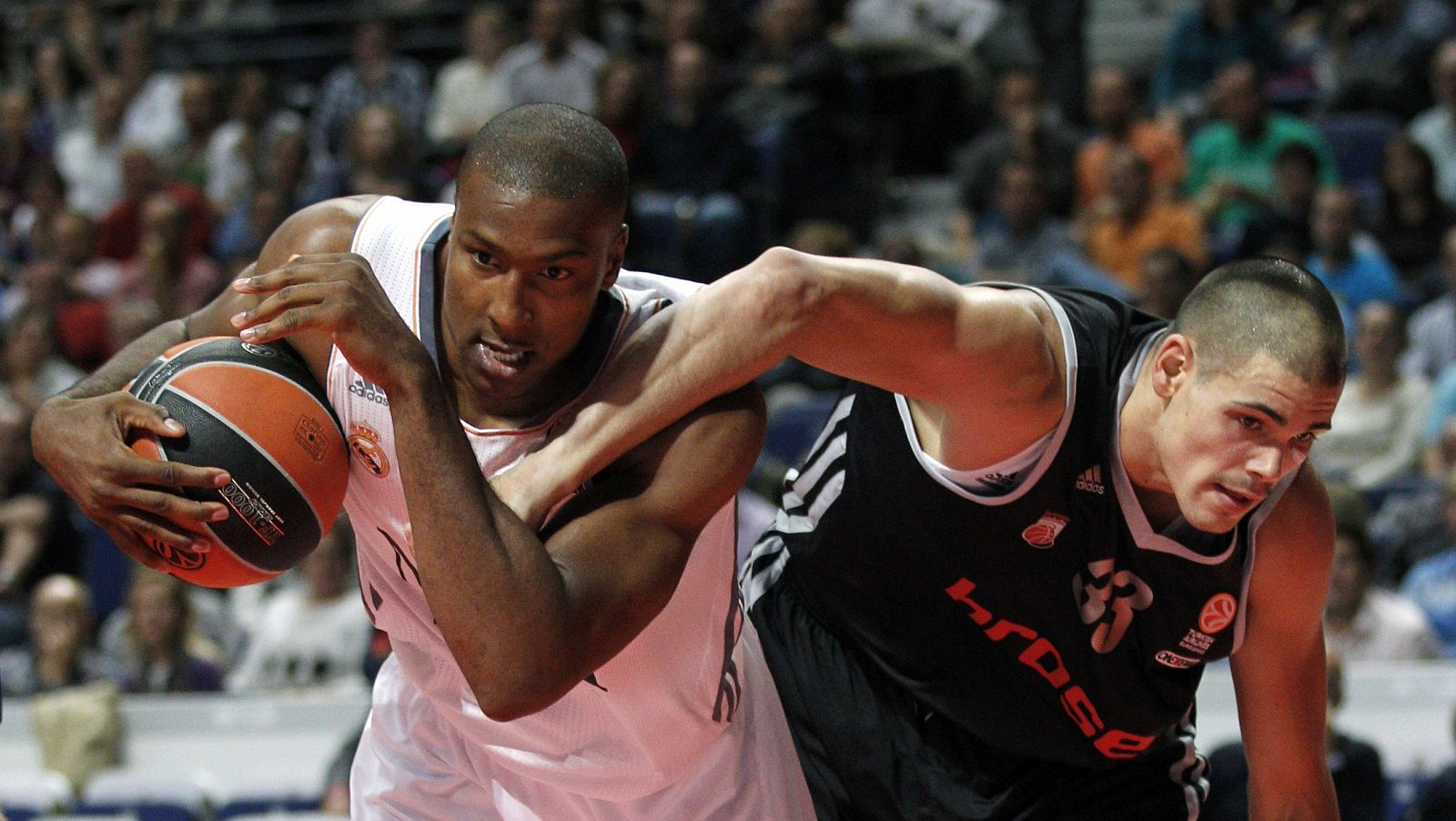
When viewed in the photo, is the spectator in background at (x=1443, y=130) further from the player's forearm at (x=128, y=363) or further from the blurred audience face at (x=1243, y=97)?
the player's forearm at (x=128, y=363)

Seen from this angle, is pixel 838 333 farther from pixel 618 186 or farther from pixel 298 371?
pixel 298 371

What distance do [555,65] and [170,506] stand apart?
7034mm

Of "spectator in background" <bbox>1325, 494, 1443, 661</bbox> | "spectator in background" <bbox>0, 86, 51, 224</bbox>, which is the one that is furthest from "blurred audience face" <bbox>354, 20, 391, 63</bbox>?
"spectator in background" <bbox>1325, 494, 1443, 661</bbox>

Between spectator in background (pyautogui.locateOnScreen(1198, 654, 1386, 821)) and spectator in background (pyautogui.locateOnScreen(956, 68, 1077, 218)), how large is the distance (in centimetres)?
405

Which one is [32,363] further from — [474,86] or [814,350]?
[814,350]

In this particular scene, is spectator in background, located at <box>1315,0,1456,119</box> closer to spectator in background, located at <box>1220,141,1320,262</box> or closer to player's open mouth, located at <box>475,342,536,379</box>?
spectator in background, located at <box>1220,141,1320,262</box>

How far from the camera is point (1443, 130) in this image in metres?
8.27

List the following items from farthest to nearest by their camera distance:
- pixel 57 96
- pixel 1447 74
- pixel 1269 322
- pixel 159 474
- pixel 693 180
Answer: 1. pixel 57 96
2. pixel 693 180
3. pixel 1447 74
4. pixel 1269 322
5. pixel 159 474

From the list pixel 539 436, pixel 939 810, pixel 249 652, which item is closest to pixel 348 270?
pixel 539 436

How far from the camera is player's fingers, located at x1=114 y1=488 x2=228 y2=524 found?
8.63 ft

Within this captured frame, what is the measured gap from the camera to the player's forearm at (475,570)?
241cm

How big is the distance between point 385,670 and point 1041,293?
1.38 meters

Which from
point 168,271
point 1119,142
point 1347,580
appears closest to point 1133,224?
point 1119,142

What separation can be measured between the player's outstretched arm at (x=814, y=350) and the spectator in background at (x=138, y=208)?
7.39m
